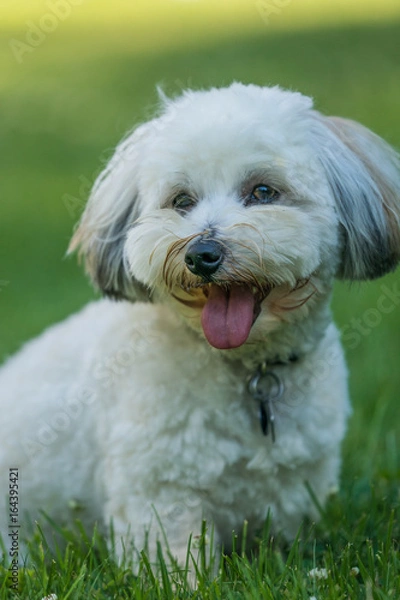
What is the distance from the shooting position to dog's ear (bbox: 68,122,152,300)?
3586mm

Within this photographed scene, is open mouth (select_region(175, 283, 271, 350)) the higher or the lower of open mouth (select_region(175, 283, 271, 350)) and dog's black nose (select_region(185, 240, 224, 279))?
the lower

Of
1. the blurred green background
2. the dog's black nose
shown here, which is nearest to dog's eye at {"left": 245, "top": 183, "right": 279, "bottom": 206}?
the dog's black nose

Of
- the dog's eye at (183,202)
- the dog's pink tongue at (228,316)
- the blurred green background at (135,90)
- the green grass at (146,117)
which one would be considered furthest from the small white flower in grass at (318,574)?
the blurred green background at (135,90)

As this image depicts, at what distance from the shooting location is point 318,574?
10.0 ft

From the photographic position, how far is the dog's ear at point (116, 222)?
359 centimetres

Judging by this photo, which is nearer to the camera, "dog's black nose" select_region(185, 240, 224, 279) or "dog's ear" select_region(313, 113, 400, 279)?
"dog's black nose" select_region(185, 240, 224, 279)

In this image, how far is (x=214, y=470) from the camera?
341 cm

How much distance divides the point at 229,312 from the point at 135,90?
9.15 m

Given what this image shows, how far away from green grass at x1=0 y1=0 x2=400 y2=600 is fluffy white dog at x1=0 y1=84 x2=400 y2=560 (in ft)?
0.71

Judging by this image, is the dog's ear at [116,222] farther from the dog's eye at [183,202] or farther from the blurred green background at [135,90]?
the blurred green background at [135,90]

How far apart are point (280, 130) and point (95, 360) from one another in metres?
1.12

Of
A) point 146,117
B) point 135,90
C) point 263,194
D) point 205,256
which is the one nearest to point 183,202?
point 263,194

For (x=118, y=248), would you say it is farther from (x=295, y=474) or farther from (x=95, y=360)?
(x=295, y=474)

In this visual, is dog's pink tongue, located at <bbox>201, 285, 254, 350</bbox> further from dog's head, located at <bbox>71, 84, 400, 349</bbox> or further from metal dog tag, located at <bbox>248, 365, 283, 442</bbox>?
metal dog tag, located at <bbox>248, 365, 283, 442</bbox>
